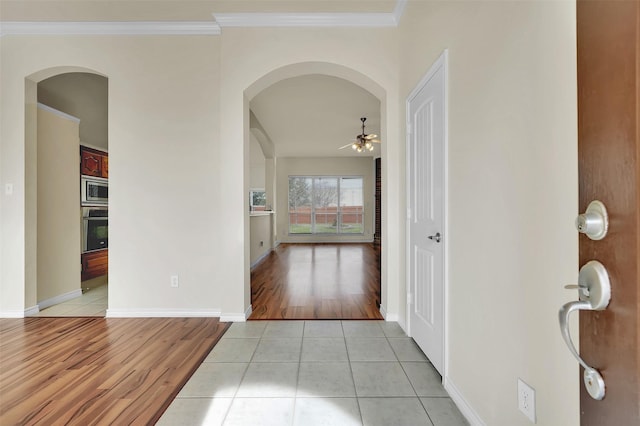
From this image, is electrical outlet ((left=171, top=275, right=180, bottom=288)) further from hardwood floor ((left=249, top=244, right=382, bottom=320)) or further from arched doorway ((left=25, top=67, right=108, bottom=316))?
arched doorway ((left=25, top=67, right=108, bottom=316))

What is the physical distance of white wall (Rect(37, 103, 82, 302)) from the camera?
135 inches

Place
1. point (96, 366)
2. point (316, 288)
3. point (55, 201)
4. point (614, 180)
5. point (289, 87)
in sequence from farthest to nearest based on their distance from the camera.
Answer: point (289, 87)
point (316, 288)
point (55, 201)
point (96, 366)
point (614, 180)

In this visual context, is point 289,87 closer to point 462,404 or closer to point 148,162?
point 148,162

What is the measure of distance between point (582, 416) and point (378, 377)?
5.16 ft

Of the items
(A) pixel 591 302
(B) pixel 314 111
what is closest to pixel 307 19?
(B) pixel 314 111

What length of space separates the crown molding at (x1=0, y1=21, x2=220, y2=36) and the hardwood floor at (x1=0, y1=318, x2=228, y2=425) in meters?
2.95

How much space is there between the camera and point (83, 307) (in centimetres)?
347

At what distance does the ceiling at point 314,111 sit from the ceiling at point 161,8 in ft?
4.74

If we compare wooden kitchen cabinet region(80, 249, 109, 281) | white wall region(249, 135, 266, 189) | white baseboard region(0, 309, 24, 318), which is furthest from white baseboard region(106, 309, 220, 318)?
white wall region(249, 135, 266, 189)

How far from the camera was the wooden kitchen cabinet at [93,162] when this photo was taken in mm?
4180

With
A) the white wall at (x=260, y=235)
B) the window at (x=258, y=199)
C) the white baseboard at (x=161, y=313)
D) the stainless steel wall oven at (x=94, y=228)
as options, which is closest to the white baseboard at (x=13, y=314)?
the white baseboard at (x=161, y=313)

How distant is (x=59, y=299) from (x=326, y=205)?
25.3ft

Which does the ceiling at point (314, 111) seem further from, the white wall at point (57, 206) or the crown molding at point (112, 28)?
the white wall at point (57, 206)

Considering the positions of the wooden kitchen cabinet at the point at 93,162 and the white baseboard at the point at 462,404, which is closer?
the white baseboard at the point at 462,404
